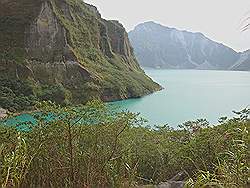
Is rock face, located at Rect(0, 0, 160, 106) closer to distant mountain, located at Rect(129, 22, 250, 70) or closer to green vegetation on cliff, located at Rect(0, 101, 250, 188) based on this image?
green vegetation on cliff, located at Rect(0, 101, 250, 188)

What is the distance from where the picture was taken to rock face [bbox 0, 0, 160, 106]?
35281mm

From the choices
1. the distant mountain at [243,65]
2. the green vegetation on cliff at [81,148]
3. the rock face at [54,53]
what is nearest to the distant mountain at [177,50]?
the distant mountain at [243,65]

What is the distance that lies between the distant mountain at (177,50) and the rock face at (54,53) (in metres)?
92.1

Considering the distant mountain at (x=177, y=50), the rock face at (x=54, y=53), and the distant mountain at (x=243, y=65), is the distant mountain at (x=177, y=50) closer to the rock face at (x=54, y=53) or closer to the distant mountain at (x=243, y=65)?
the distant mountain at (x=243, y=65)

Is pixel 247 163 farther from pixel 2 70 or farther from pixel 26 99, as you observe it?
pixel 2 70

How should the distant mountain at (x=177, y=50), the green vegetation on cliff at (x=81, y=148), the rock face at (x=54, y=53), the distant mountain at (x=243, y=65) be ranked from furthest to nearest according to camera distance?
the distant mountain at (x=177, y=50) → the distant mountain at (x=243, y=65) → the rock face at (x=54, y=53) → the green vegetation on cliff at (x=81, y=148)

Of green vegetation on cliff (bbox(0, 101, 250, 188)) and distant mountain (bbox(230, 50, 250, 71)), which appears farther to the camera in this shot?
distant mountain (bbox(230, 50, 250, 71))

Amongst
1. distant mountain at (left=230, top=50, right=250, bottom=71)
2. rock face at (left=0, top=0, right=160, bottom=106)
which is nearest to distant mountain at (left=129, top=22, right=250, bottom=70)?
distant mountain at (left=230, top=50, right=250, bottom=71)

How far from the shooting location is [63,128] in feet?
13.1

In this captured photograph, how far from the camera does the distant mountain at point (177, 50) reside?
13900cm

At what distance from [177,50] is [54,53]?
388ft

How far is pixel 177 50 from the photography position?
15188 centimetres

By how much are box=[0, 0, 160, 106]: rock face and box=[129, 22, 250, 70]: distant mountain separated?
302 feet

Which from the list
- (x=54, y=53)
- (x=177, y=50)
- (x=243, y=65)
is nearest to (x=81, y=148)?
(x=54, y=53)
